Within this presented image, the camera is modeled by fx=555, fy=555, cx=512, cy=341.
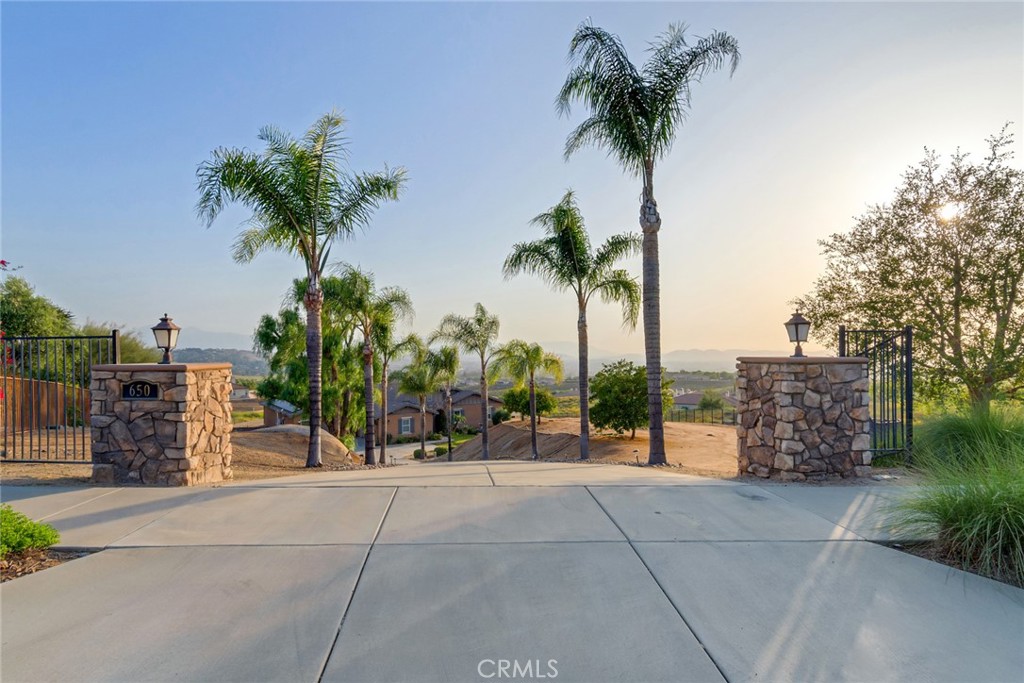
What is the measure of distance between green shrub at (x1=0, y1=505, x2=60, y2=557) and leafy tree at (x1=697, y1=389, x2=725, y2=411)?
4015 cm

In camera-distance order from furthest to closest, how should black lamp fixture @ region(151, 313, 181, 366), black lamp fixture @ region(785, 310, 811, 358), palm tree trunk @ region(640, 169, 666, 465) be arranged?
1. palm tree trunk @ region(640, 169, 666, 465)
2. black lamp fixture @ region(785, 310, 811, 358)
3. black lamp fixture @ region(151, 313, 181, 366)

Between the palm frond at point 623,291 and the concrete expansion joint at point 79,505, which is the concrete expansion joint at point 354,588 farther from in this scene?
the palm frond at point 623,291

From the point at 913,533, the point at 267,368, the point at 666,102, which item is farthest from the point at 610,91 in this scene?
the point at 267,368

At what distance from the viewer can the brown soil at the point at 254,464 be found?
723 centimetres

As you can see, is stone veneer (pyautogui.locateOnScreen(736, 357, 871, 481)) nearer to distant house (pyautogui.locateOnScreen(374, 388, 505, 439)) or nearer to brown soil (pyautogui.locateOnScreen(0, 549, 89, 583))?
brown soil (pyautogui.locateOnScreen(0, 549, 89, 583))

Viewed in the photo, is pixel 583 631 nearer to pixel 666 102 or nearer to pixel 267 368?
pixel 666 102

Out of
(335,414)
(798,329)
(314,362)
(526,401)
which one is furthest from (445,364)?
(798,329)

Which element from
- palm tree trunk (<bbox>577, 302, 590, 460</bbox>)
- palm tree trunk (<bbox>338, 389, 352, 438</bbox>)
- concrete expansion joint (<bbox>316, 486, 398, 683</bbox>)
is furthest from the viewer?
palm tree trunk (<bbox>338, 389, 352, 438</bbox>)

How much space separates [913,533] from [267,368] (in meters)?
27.6

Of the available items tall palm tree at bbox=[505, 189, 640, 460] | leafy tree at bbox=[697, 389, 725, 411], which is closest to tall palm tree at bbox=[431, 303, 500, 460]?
tall palm tree at bbox=[505, 189, 640, 460]

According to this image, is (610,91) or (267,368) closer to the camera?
(610,91)

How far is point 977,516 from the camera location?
420 cm

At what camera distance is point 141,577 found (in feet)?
12.9

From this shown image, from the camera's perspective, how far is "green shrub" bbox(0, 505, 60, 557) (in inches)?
163
